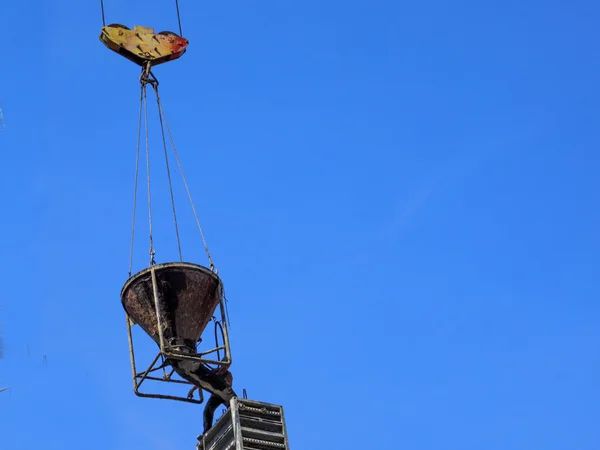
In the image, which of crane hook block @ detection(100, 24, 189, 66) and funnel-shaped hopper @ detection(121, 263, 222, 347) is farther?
crane hook block @ detection(100, 24, 189, 66)

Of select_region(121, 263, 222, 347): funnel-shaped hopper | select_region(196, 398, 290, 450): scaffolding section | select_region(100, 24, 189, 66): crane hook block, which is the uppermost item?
select_region(100, 24, 189, 66): crane hook block

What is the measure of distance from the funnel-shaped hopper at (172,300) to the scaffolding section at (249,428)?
1492 millimetres

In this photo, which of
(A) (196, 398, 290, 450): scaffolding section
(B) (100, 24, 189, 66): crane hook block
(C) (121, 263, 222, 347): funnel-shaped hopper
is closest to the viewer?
(A) (196, 398, 290, 450): scaffolding section

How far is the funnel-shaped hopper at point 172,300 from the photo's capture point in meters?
21.6

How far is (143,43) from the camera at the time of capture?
989 inches

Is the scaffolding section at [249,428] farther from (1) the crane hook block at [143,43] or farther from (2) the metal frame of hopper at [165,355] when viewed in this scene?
(1) the crane hook block at [143,43]

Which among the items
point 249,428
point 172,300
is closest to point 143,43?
point 172,300

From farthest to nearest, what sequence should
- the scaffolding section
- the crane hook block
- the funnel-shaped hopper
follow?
the crane hook block → the funnel-shaped hopper → the scaffolding section

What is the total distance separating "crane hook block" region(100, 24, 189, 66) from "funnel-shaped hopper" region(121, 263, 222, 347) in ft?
17.0

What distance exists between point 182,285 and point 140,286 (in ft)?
2.33

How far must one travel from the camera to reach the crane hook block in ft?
81.0

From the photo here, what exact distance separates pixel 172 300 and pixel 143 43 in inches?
236

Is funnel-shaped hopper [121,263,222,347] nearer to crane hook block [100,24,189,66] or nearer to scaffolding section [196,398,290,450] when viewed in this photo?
scaffolding section [196,398,290,450]

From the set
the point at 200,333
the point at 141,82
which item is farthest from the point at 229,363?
the point at 141,82
